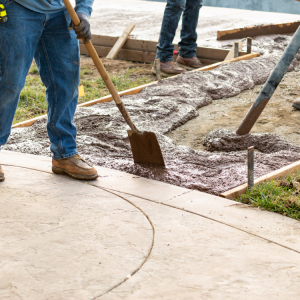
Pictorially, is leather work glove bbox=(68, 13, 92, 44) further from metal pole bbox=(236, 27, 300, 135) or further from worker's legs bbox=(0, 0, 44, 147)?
metal pole bbox=(236, 27, 300, 135)

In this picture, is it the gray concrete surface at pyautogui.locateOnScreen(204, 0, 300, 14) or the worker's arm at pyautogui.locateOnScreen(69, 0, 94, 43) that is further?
the gray concrete surface at pyautogui.locateOnScreen(204, 0, 300, 14)

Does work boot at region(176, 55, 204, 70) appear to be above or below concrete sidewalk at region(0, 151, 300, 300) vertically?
above

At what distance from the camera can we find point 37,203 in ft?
8.18

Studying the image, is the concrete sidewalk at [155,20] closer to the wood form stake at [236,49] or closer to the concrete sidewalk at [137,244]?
the wood form stake at [236,49]

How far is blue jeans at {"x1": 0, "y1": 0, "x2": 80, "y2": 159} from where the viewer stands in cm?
249

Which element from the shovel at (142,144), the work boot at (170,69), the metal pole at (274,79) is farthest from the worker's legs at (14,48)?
the work boot at (170,69)

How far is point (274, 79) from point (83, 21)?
171 centimetres

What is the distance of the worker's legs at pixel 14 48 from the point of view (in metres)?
2.46

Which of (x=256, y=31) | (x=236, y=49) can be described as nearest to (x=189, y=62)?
(x=236, y=49)

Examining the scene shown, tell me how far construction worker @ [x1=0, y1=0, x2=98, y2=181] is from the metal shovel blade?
38 centimetres

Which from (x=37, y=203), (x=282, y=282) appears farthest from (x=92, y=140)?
(x=282, y=282)

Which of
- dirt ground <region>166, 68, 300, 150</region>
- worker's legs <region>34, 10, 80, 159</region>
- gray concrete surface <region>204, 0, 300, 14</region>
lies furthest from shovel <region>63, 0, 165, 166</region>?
gray concrete surface <region>204, 0, 300, 14</region>

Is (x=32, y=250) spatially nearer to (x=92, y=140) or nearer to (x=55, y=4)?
(x=55, y=4)

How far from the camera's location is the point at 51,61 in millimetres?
2734
